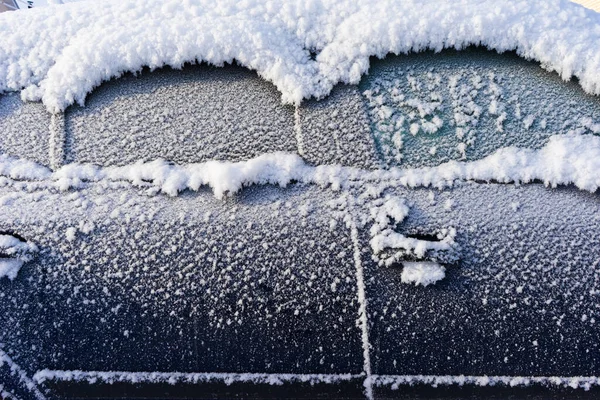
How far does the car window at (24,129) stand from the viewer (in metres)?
1.54

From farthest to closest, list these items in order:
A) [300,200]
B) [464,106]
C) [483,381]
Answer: [464,106] < [300,200] < [483,381]

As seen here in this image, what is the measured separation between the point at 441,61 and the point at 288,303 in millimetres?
936

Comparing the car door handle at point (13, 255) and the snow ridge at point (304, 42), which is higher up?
the snow ridge at point (304, 42)

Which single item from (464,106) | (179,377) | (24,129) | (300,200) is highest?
(464,106)

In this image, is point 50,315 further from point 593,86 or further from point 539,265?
point 593,86

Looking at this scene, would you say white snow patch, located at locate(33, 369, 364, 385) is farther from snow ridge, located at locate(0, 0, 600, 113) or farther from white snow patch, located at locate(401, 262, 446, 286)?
snow ridge, located at locate(0, 0, 600, 113)

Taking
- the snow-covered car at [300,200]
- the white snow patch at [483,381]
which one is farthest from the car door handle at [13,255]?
the white snow patch at [483,381]

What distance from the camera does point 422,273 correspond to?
1.34 meters

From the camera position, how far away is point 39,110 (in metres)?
1.60

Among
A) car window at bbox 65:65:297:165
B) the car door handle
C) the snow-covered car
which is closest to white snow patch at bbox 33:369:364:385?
the snow-covered car

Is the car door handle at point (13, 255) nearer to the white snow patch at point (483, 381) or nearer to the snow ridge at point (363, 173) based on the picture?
the snow ridge at point (363, 173)

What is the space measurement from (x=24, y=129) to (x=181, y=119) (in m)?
0.51

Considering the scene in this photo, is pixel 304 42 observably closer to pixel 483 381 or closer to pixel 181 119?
pixel 181 119

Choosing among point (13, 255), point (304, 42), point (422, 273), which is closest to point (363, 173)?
point (422, 273)
